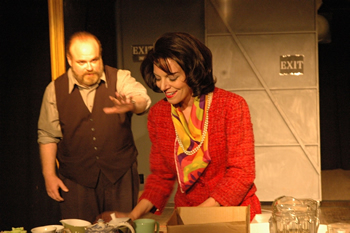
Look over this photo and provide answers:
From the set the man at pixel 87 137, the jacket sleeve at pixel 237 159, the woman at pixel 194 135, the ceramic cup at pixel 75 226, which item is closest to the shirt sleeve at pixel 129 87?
the man at pixel 87 137

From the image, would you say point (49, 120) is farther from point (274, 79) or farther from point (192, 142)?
point (274, 79)

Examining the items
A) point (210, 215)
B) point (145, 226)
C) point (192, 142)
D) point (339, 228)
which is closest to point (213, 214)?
point (210, 215)

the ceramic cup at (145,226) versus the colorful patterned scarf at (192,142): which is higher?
the colorful patterned scarf at (192,142)

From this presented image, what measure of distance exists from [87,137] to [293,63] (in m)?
2.66

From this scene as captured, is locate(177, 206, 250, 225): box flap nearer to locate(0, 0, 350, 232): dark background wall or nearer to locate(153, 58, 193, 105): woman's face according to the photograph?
locate(153, 58, 193, 105): woman's face

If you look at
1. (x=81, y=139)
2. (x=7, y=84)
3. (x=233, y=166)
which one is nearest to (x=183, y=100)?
(x=233, y=166)

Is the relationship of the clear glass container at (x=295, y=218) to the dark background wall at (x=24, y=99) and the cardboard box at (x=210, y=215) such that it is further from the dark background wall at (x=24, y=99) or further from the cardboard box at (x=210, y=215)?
the dark background wall at (x=24, y=99)

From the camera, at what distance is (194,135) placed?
177 cm

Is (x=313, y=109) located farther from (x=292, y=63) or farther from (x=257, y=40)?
(x=257, y=40)

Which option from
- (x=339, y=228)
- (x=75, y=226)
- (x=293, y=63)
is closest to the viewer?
(x=339, y=228)

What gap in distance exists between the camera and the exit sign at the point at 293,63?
452 cm

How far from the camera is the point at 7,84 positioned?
2.57m

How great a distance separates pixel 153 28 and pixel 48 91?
2477 millimetres

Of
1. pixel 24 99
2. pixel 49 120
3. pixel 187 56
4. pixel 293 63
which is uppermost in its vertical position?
pixel 293 63
